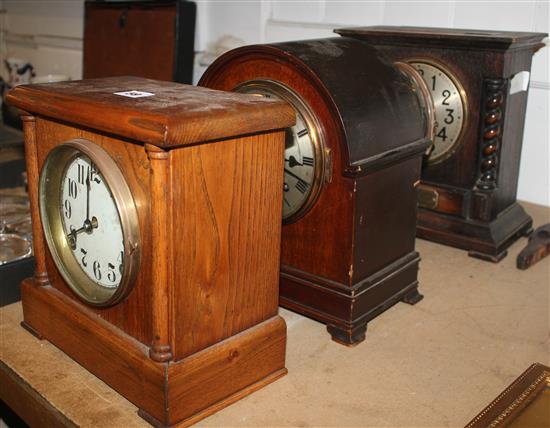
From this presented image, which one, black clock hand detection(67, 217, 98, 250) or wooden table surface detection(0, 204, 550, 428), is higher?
black clock hand detection(67, 217, 98, 250)

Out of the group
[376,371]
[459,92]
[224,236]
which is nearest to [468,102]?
[459,92]

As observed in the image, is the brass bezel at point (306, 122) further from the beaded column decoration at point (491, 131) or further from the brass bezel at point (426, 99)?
the beaded column decoration at point (491, 131)

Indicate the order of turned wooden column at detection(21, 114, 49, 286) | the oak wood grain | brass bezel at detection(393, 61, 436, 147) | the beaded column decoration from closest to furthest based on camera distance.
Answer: the oak wood grain, turned wooden column at detection(21, 114, 49, 286), brass bezel at detection(393, 61, 436, 147), the beaded column decoration

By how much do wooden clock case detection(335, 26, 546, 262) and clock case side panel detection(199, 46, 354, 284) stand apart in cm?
56

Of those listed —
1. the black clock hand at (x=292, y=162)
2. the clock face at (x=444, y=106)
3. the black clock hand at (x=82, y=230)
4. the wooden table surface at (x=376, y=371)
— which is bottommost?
the wooden table surface at (x=376, y=371)

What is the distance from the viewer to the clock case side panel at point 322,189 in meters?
1.16

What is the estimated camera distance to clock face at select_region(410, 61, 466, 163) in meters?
1.63

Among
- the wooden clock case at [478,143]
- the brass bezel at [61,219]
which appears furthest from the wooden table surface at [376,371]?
the wooden clock case at [478,143]

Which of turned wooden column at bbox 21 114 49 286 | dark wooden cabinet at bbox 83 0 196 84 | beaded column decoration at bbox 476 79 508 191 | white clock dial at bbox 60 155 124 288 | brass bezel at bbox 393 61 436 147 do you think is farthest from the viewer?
dark wooden cabinet at bbox 83 0 196 84

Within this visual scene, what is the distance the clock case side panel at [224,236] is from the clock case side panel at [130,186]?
1.9 inches

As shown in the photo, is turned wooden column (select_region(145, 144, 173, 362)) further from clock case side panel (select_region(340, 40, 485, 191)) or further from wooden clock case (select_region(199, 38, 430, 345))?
clock case side panel (select_region(340, 40, 485, 191))

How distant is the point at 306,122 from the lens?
1.16 meters

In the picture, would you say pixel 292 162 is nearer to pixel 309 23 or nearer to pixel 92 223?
pixel 92 223

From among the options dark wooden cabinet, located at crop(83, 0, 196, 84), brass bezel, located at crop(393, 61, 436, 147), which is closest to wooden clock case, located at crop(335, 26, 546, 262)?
brass bezel, located at crop(393, 61, 436, 147)
